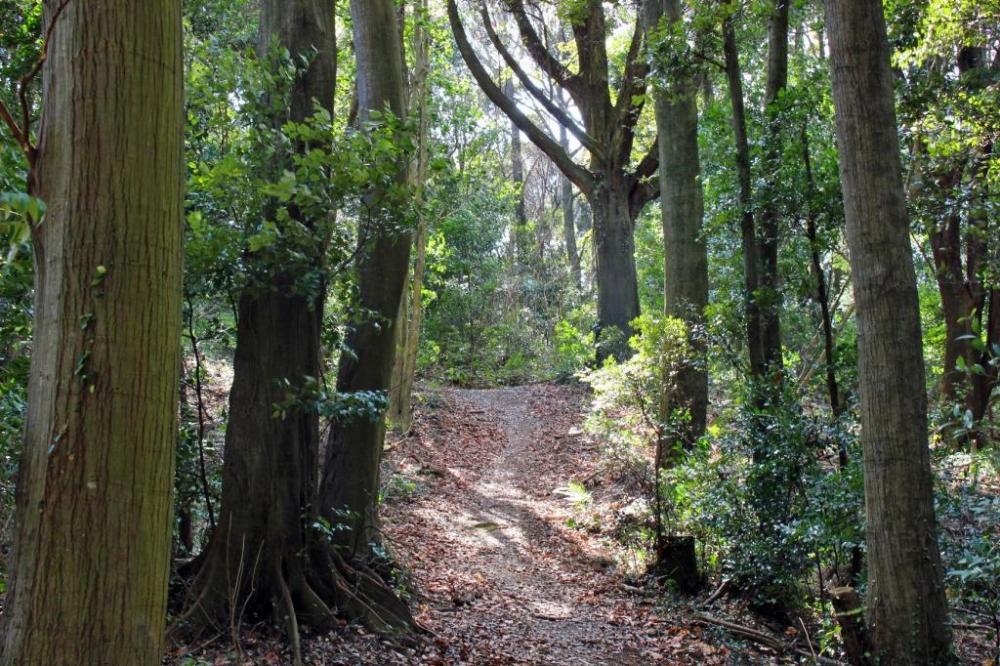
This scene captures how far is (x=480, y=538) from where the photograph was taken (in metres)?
11.6

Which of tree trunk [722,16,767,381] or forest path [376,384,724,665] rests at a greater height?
tree trunk [722,16,767,381]

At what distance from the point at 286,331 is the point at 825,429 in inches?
196

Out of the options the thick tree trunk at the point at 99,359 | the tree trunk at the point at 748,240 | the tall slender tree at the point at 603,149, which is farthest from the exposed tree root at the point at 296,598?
the tall slender tree at the point at 603,149

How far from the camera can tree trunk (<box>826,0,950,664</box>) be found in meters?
5.73

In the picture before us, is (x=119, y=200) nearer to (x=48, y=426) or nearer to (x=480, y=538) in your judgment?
(x=48, y=426)

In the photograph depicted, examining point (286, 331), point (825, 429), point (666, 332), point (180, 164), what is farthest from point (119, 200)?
point (666, 332)

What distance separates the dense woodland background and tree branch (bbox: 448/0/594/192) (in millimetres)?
6122

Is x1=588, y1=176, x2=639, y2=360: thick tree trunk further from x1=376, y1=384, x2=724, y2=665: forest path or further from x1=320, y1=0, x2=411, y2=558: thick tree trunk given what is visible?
→ x1=320, y1=0, x2=411, y2=558: thick tree trunk

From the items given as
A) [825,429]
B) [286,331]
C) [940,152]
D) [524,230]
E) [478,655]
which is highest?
[524,230]

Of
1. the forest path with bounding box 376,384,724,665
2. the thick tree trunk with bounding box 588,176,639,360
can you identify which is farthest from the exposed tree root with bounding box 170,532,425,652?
the thick tree trunk with bounding box 588,176,639,360

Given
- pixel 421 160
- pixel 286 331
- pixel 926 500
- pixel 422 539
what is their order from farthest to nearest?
pixel 421 160 → pixel 422 539 → pixel 286 331 → pixel 926 500

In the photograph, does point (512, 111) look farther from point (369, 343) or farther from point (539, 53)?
point (369, 343)

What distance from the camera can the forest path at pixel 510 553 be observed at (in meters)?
7.68

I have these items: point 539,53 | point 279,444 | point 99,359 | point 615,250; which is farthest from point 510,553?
point 539,53
